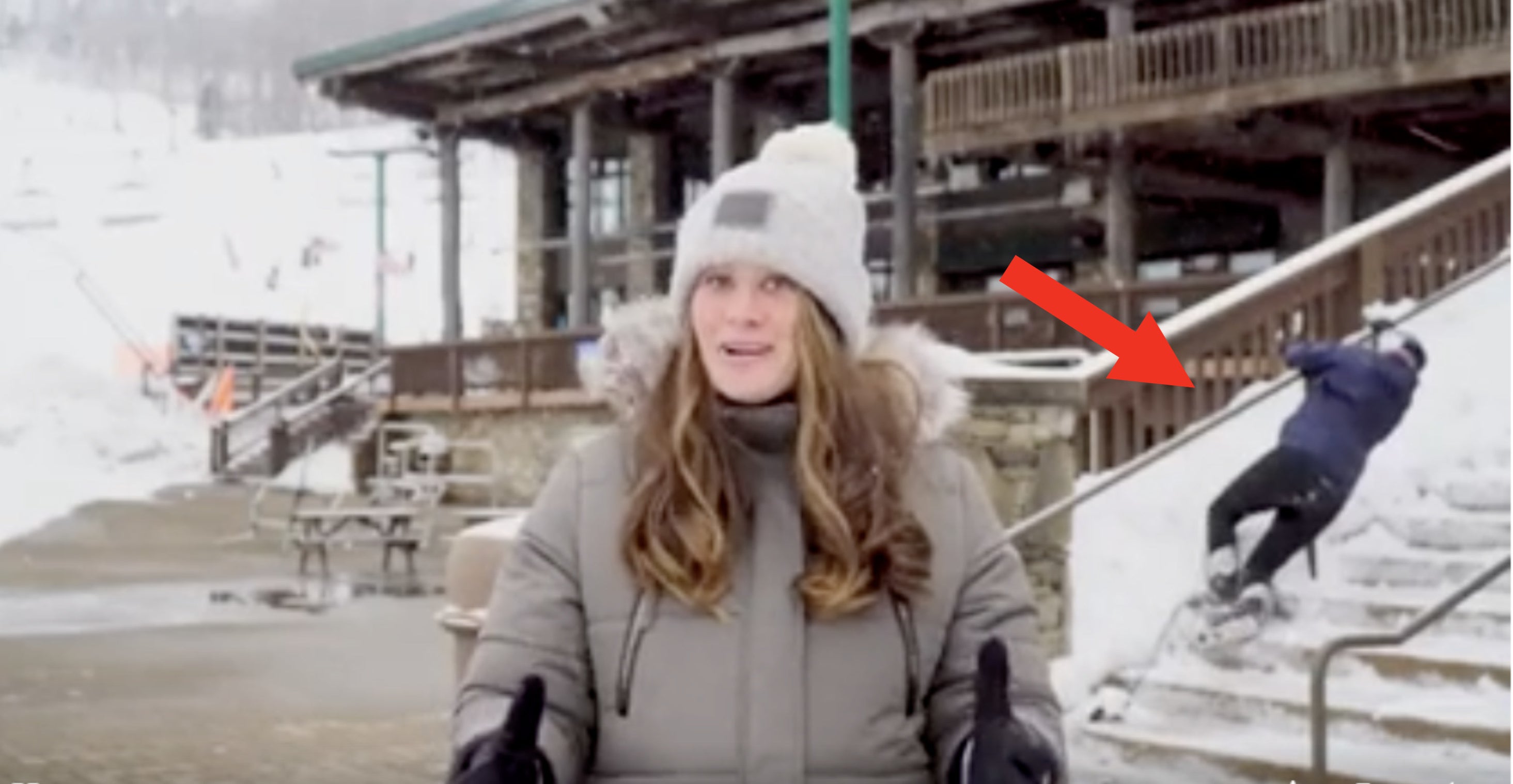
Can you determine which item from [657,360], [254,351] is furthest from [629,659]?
[254,351]

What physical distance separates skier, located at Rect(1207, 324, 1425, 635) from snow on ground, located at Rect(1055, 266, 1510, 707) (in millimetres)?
315

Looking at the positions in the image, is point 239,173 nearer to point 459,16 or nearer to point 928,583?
point 459,16

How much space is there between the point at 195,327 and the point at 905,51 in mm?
23148

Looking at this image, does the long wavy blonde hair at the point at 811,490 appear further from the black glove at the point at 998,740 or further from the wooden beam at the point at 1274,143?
the wooden beam at the point at 1274,143

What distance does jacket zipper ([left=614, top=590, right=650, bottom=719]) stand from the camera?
2.38m

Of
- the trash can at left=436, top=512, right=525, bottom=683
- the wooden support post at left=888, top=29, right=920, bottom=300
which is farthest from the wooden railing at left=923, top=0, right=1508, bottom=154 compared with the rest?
the trash can at left=436, top=512, right=525, bottom=683

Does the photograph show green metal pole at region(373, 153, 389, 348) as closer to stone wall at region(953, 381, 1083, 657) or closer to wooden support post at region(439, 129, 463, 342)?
wooden support post at region(439, 129, 463, 342)

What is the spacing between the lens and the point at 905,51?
2267 centimetres

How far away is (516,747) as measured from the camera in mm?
2303

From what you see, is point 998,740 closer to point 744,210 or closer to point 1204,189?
point 744,210

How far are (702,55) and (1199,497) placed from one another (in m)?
16.8

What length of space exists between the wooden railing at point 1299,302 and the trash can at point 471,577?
14.1ft

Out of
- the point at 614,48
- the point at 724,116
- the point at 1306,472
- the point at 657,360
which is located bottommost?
the point at 1306,472

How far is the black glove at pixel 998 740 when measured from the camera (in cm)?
232
